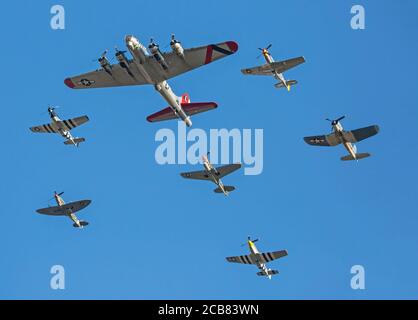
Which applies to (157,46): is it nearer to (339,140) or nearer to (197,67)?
(197,67)

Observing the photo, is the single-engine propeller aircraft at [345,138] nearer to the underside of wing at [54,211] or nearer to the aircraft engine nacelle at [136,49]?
the aircraft engine nacelle at [136,49]

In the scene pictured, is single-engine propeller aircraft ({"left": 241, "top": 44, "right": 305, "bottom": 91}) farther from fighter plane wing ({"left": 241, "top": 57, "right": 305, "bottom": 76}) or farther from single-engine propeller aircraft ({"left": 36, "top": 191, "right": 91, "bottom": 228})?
single-engine propeller aircraft ({"left": 36, "top": 191, "right": 91, "bottom": 228})

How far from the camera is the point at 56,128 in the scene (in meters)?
82.0

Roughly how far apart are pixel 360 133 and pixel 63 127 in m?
32.2

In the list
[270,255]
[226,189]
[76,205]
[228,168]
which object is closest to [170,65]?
[228,168]

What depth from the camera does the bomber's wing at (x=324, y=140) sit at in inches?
2820

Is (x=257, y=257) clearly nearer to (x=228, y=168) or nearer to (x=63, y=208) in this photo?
(x=228, y=168)

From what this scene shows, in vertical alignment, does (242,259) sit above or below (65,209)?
below

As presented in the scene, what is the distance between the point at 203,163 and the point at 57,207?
1541 centimetres

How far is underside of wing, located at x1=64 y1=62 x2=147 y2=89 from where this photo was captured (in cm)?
7075

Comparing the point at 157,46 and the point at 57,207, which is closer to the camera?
the point at 157,46

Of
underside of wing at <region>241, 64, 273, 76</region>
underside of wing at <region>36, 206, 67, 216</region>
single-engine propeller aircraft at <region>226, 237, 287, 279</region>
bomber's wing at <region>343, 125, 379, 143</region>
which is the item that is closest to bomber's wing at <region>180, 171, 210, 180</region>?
single-engine propeller aircraft at <region>226, 237, 287, 279</region>

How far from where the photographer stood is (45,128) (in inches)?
3243

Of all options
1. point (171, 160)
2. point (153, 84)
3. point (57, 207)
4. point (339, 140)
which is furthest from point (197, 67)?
point (57, 207)
